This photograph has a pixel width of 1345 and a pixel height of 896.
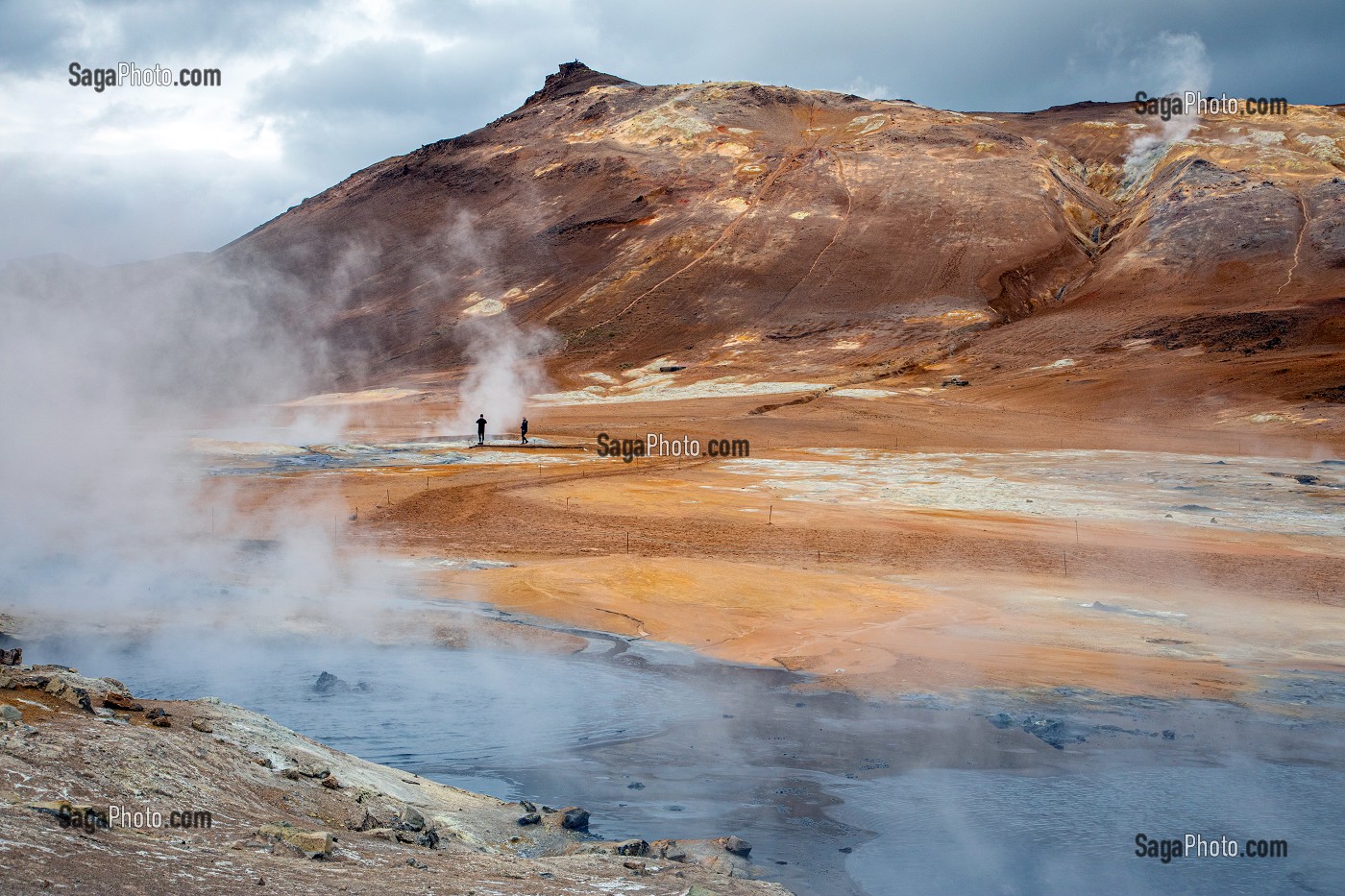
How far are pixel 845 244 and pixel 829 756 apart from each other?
7668 cm

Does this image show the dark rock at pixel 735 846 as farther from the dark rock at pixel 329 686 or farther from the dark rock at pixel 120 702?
the dark rock at pixel 329 686

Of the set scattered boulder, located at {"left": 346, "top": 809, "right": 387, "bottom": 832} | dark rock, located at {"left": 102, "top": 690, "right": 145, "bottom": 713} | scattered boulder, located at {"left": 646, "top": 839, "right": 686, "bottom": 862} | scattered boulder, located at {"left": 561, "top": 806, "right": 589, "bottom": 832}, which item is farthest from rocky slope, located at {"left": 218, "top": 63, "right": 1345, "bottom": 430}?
dark rock, located at {"left": 102, "top": 690, "right": 145, "bottom": 713}

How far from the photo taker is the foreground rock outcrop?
5.36 metres

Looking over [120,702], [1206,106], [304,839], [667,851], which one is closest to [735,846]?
[667,851]

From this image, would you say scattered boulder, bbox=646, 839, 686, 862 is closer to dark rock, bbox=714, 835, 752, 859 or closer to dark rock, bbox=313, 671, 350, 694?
dark rock, bbox=714, 835, 752, 859

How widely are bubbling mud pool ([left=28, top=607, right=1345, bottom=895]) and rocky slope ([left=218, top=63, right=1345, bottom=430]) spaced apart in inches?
1662

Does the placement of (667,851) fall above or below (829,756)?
above

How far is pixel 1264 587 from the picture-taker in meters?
17.6

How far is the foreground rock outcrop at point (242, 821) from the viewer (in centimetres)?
536

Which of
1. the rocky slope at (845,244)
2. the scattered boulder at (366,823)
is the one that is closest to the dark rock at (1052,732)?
the scattered boulder at (366,823)

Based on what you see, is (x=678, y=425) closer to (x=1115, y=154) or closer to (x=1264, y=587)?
(x=1264, y=587)

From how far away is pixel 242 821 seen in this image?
6.42 metres

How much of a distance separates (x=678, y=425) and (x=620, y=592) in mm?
32251

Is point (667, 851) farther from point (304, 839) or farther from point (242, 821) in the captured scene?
point (242, 821)
